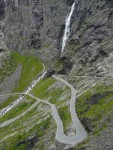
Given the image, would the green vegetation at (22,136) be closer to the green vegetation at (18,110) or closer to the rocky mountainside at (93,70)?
the rocky mountainside at (93,70)

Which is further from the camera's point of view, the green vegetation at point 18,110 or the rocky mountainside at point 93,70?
the green vegetation at point 18,110

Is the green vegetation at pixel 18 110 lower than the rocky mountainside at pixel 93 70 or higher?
lower

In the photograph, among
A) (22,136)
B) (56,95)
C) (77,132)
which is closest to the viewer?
(77,132)

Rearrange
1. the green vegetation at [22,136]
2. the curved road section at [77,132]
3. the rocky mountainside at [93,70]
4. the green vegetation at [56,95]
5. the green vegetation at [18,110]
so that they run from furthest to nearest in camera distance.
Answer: the green vegetation at [18,110] < the green vegetation at [56,95] < the green vegetation at [22,136] < the curved road section at [77,132] < the rocky mountainside at [93,70]

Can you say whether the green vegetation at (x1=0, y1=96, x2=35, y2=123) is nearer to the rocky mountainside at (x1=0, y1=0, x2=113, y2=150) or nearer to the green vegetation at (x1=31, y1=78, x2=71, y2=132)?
the green vegetation at (x1=31, y1=78, x2=71, y2=132)

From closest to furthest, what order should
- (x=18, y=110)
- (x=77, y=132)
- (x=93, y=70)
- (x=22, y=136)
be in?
(x=77, y=132) < (x=22, y=136) < (x=93, y=70) < (x=18, y=110)

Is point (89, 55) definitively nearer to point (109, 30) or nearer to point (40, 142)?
point (109, 30)

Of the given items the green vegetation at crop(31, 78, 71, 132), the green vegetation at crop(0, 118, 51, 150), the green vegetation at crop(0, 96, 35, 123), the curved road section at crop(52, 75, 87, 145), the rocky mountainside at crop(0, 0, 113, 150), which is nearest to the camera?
the rocky mountainside at crop(0, 0, 113, 150)

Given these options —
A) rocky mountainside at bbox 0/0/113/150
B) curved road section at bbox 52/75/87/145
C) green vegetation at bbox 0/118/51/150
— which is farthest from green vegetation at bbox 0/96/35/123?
curved road section at bbox 52/75/87/145

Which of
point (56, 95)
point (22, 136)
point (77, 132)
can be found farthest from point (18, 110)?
point (77, 132)

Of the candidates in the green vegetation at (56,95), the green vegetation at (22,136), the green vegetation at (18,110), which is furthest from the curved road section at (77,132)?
the green vegetation at (18,110)

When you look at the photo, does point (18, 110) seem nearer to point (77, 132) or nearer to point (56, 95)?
point (56, 95)

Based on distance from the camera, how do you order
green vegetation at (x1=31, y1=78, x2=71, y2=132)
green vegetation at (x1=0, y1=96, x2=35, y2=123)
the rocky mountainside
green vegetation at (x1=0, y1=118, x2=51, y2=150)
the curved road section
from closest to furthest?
the rocky mountainside
the curved road section
green vegetation at (x1=0, y1=118, x2=51, y2=150)
green vegetation at (x1=31, y1=78, x2=71, y2=132)
green vegetation at (x1=0, y1=96, x2=35, y2=123)

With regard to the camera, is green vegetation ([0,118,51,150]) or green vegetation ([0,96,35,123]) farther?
green vegetation ([0,96,35,123])
